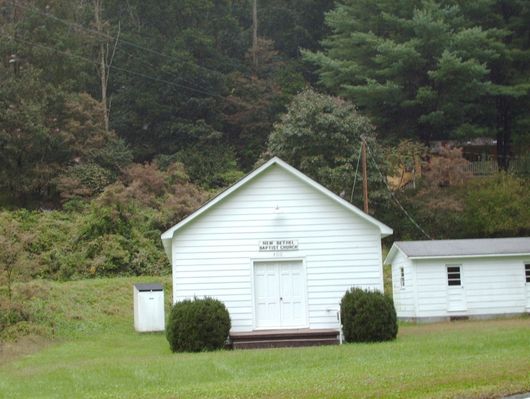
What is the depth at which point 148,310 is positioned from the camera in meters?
27.9

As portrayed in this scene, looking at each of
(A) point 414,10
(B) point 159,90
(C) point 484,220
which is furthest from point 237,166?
(C) point 484,220

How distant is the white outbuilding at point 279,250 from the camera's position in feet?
78.0

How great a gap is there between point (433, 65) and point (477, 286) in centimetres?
2220

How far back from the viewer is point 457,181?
45000 millimetres

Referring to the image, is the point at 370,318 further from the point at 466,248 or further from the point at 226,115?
the point at 226,115

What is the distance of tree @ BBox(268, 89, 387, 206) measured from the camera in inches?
1702

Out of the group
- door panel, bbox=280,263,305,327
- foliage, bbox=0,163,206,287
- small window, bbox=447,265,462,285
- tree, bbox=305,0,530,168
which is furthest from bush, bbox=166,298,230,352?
tree, bbox=305,0,530,168

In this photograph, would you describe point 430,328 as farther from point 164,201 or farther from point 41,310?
point 164,201

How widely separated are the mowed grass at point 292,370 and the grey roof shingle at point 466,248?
241 inches

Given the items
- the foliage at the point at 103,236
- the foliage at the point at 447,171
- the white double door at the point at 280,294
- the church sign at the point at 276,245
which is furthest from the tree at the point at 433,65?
the white double door at the point at 280,294

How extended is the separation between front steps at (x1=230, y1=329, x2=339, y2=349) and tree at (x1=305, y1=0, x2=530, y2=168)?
90.1ft

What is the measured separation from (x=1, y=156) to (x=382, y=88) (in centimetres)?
2141

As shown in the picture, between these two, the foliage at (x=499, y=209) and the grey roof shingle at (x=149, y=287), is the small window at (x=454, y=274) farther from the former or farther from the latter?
the foliage at (x=499, y=209)

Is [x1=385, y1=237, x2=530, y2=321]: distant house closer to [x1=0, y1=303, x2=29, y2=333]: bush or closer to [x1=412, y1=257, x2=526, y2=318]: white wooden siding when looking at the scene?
[x1=412, y1=257, x2=526, y2=318]: white wooden siding
